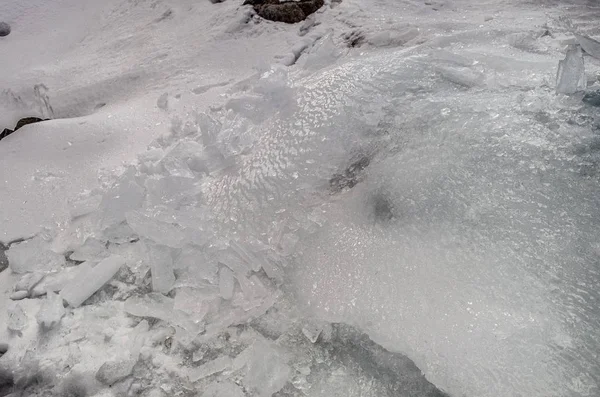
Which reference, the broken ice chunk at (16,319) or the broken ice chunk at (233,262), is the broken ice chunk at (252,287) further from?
the broken ice chunk at (16,319)

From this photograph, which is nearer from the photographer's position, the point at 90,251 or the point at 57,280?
the point at 57,280

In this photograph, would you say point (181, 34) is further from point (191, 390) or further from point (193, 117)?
point (191, 390)

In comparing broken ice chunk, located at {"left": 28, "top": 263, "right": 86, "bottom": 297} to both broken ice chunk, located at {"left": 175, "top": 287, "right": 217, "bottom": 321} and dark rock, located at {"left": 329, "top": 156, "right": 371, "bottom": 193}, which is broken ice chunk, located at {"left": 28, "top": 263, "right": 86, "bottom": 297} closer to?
broken ice chunk, located at {"left": 175, "top": 287, "right": 217, "bottom": 321}

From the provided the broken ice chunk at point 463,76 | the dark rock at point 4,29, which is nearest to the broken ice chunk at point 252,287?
the broken ice chunk at point 463,76

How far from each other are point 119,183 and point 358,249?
1028 millimetres

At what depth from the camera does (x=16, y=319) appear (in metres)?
1.58

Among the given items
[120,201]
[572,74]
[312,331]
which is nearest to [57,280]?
[120,201]

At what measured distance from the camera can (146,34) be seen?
3.62 m

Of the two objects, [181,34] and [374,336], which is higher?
[181,34]

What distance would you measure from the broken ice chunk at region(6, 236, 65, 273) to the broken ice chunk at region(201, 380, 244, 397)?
2.66ft

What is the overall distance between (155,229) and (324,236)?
2.02 feet

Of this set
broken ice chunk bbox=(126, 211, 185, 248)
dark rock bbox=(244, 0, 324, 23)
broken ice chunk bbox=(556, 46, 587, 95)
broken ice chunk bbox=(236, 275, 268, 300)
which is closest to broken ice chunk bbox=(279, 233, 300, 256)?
broken ice chunk bbox=(236, 275, 268, 300)

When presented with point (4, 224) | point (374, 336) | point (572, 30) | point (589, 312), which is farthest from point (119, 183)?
point (572, 30)

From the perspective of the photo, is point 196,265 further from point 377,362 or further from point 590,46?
point 590,46
